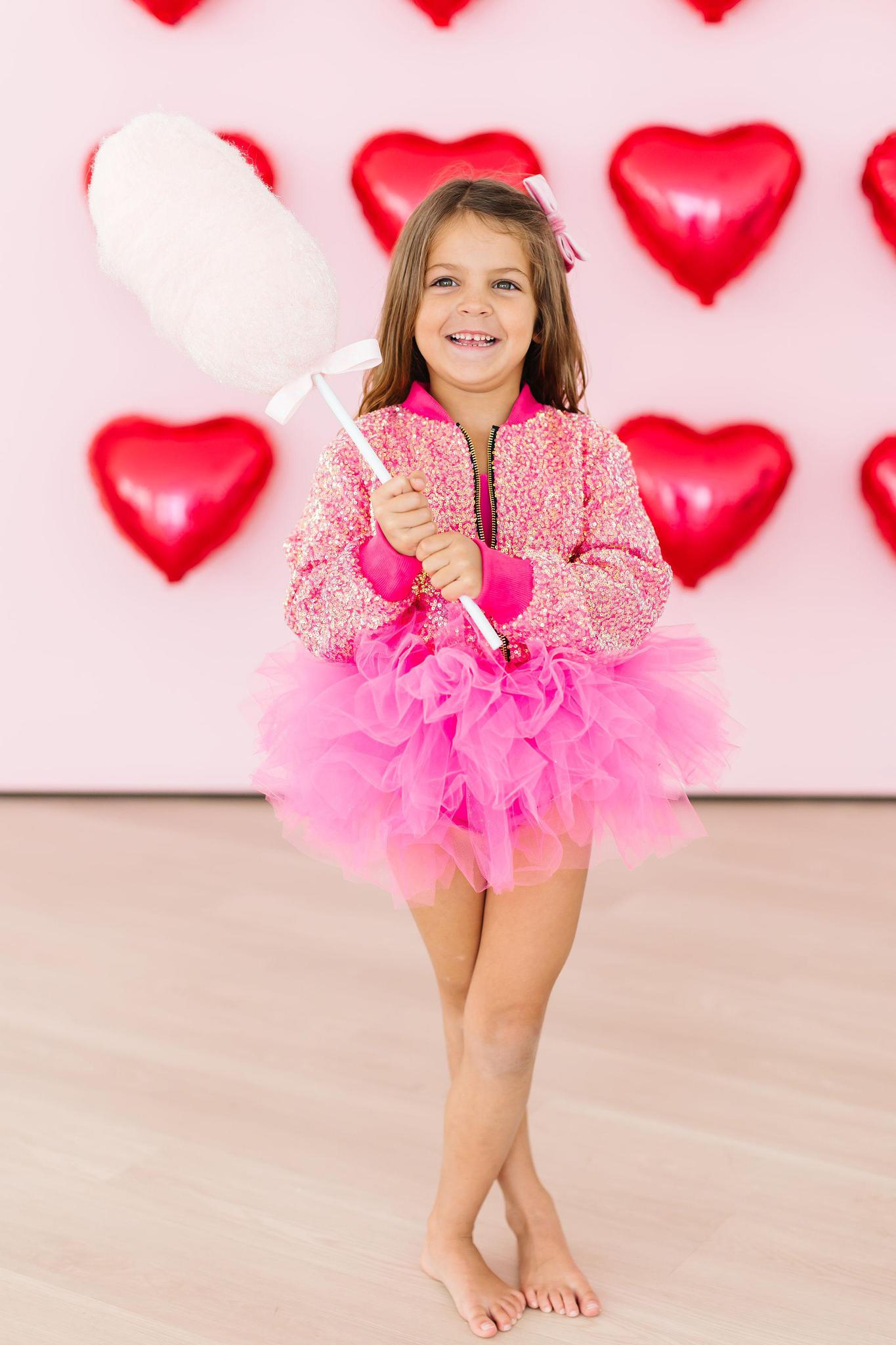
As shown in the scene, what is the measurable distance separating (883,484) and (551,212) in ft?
4.86

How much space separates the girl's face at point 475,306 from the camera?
4.49ft

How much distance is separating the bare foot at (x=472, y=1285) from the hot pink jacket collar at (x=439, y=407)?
0.83m

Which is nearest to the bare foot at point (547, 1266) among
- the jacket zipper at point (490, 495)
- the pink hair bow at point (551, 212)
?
the jacket zipper at point (490, 495)

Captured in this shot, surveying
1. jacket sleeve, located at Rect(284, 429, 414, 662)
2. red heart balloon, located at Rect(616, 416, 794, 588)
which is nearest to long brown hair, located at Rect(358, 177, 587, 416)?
jacket sleeve, located at Rect(284, 429, 414, 662)

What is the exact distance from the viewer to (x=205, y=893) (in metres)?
2.49

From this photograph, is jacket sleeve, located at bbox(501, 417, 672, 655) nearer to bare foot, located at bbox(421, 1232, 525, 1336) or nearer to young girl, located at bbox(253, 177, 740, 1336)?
young girl, located at bbox(253, 177, 740, 1336)

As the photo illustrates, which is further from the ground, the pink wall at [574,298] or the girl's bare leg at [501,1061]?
the pink wall at [574,298]

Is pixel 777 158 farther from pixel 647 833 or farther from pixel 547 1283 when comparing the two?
pixel 547 1283

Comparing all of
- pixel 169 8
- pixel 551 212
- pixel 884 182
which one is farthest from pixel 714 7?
pixel 551 212

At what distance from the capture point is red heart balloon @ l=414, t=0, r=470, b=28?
2643 millimetres

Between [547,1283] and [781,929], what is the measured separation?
1016 millimetres

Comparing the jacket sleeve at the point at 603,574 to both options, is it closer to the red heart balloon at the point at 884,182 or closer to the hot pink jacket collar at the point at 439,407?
the hot pink jacket collar at the point at 439,407

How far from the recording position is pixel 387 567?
1.28 meters

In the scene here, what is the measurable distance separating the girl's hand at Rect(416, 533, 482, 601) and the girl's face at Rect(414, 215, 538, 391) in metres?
0.22
